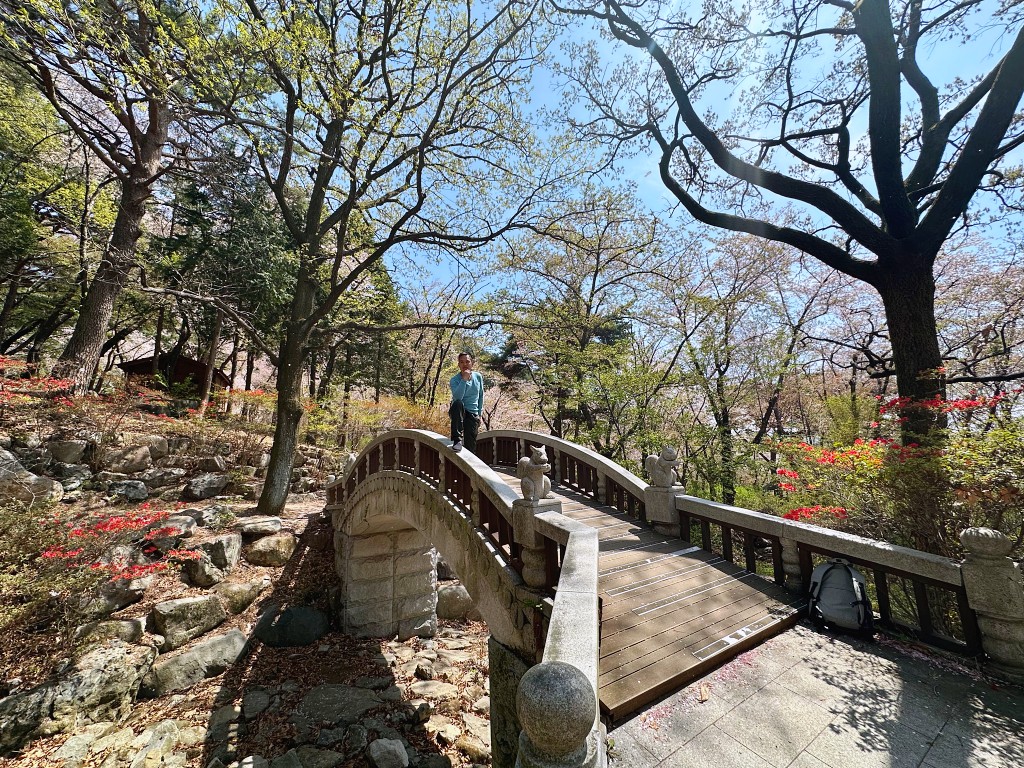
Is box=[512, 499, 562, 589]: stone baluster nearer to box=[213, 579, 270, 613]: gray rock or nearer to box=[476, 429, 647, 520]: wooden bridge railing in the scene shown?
box=[476, 429, 647, 520]: wooden bridge railing

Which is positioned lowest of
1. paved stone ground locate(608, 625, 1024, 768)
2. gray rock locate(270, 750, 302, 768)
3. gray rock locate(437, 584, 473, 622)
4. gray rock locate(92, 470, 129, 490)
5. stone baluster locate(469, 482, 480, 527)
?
gray rock locate(437, 584, 473, 622)

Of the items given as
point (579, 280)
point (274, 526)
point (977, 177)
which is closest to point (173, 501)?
point (274, 526)

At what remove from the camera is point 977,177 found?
5.29m

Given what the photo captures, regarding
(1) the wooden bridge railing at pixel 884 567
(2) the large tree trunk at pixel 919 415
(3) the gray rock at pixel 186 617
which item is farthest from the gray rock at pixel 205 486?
(2) the large tree trunk at pixel 919 415

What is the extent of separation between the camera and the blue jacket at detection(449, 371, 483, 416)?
260 inches

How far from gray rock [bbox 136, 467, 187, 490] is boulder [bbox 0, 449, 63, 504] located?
207cm

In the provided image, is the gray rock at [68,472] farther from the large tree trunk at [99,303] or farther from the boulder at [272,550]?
the boulder at [272,550]

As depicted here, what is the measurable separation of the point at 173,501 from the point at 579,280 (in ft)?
43.6

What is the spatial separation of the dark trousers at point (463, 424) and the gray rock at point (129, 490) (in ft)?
26.7

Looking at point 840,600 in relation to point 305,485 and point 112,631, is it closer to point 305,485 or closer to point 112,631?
point 112,631

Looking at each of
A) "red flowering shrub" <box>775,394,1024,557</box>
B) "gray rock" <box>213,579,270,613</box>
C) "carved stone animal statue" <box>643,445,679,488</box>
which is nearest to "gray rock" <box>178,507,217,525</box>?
"gray rock" <box>213,579,270,613</box>

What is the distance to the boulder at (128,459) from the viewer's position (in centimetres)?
907

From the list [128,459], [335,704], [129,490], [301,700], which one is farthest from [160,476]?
[335,704]

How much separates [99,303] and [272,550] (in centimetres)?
788
